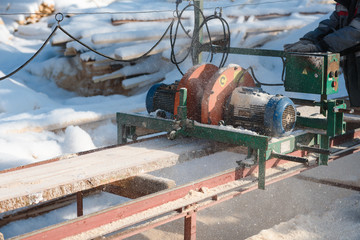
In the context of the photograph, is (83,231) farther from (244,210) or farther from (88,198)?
(244,210)

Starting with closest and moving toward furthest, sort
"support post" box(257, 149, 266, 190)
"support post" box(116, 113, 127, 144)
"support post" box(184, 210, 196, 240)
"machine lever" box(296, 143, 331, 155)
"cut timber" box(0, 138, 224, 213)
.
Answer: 1. "cut timber" box(0, 138, 224, 213)
2. "support post" box(184, 210, 196, 240)
3. "support post" box(257, 149, 266, 190)
4. "machine lever" box(296, 143, 331, 155)
5. "support post" box(116, 113, 127, 144)

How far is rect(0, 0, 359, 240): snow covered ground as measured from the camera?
17.7ft

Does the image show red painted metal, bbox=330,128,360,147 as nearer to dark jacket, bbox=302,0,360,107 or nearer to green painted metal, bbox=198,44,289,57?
dark jacket, bbox=302,0,360,107

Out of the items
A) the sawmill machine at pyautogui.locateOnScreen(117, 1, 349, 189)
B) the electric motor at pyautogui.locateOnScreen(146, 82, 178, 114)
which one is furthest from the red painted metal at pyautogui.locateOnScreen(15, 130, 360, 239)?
the electric motor at pyautogui.locateOnScreen(146, 82, 178, 114)

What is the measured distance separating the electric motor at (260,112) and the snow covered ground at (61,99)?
1.06 m

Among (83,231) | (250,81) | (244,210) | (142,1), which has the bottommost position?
(244,210)

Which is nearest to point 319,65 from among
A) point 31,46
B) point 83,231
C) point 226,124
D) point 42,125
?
point 226,124

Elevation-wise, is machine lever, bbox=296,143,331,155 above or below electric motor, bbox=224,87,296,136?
below

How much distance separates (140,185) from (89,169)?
40 cm

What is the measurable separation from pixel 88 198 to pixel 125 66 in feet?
13.5

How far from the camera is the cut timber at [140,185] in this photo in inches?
142

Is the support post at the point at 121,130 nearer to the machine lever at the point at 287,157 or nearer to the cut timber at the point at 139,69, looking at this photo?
the machine lever at the point at 287,157

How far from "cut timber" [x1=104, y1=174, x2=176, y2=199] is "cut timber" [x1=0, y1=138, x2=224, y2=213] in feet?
0.29

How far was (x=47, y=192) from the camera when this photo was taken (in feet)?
10.3
